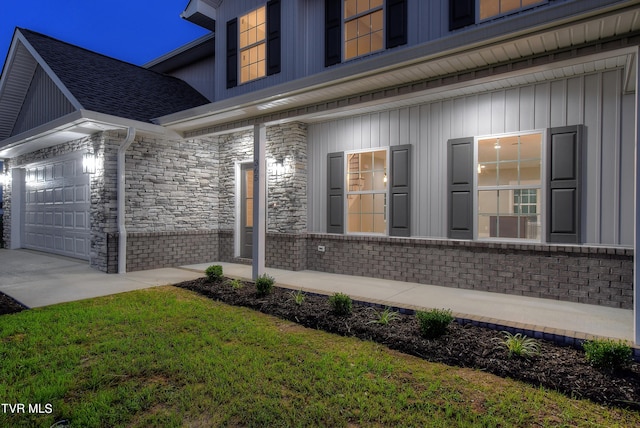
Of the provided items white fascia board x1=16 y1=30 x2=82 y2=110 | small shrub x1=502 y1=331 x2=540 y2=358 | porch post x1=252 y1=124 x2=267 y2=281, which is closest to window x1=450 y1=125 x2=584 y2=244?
small shrub x1=502 y1=331 x2=540 y2=358

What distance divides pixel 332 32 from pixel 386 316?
5.75m

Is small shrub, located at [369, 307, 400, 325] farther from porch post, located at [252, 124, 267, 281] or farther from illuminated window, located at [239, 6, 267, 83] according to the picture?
illuminated window, located at [239, 6, 267, 83]

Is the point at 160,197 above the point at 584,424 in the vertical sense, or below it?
above

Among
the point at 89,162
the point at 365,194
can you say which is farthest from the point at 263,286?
the point at 89,162

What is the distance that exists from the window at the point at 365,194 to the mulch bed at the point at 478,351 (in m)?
2.55

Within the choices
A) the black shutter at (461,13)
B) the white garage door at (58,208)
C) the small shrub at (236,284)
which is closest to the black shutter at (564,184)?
the black shutter at (461,13)

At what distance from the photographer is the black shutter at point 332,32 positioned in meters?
7.25

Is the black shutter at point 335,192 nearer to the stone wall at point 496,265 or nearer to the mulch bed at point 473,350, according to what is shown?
the stone wall at point 496,265

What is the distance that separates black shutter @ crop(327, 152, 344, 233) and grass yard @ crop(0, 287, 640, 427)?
3.37m

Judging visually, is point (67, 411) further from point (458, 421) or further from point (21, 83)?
point (21, 83)

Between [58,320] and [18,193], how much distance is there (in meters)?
9.78

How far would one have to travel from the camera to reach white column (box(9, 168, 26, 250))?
449 inches

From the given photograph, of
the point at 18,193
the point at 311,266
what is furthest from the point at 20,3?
the point at 311,266

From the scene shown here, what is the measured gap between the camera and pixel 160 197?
7.96m
